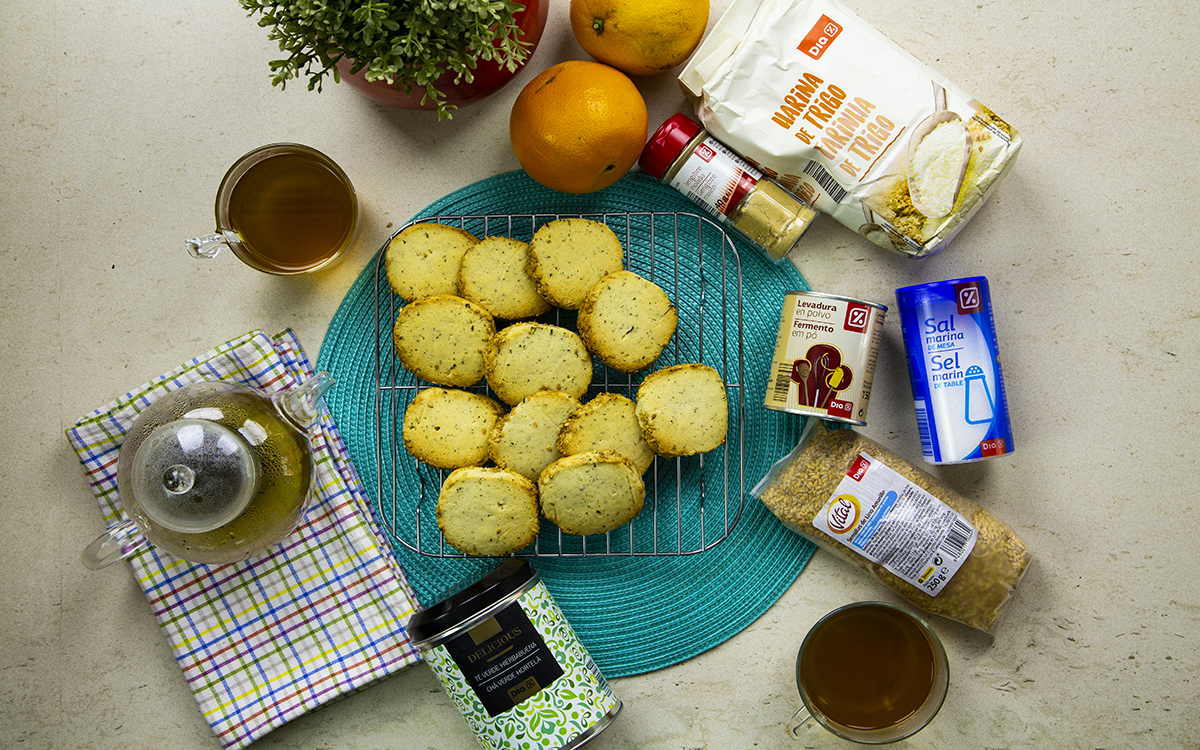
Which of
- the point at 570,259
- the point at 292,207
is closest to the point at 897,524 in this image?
the point at 570,259

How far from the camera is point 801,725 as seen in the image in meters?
1.30

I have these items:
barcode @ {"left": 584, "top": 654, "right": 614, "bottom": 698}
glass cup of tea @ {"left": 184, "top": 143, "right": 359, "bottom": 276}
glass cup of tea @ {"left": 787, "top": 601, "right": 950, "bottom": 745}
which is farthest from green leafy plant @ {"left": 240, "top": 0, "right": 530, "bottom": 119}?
glass cup of tea @ {"left": 787, "top": 601, "right": 950, "bottom": 745}

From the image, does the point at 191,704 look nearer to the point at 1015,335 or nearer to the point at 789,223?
the point at 789,223

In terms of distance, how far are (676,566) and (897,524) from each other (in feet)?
1.27

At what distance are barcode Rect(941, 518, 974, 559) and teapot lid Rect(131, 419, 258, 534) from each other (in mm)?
1079

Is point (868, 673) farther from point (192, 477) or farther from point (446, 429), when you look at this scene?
point (192, 477)

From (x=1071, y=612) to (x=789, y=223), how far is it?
0.89 metres

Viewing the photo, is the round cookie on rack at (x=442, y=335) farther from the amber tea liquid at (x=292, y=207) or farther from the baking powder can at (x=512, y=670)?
the baking powder can at (x=512, y=670)

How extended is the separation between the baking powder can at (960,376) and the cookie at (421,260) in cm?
78

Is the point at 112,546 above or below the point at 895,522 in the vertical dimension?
above

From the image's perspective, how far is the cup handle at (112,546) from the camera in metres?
1.11

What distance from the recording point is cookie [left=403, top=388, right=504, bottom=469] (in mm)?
1284

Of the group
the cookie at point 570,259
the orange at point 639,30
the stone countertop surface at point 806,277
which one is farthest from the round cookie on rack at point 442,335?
the orange at point 639,30

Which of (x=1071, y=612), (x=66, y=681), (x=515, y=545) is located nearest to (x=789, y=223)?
(x=515, y=545)
